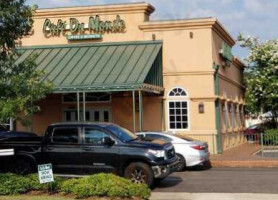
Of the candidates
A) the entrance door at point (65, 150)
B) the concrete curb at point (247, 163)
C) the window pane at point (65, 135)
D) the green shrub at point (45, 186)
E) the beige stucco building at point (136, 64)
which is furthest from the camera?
the beige stucco building at point (136, 64)

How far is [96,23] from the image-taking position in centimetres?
2745

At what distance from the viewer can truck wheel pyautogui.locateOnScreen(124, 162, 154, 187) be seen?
14.0 m

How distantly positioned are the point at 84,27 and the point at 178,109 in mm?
6772

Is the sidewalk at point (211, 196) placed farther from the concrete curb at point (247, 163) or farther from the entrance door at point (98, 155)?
the concrete curb at point (247, 163)

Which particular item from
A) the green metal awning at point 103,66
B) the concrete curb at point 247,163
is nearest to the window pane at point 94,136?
the green metal awning at point 103,66

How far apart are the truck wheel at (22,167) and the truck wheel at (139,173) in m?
2.95

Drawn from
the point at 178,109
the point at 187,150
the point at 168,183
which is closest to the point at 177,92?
the point at 178,109

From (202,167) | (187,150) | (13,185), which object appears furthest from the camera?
(202,167)

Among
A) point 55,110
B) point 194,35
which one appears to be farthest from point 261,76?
point 55,110

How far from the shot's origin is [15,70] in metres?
12.7

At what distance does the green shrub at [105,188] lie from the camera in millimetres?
11578

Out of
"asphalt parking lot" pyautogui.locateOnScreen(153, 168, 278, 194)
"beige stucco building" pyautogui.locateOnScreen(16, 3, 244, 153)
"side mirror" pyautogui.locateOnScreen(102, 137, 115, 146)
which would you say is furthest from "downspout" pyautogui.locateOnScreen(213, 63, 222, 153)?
"side mirror" pyautogui.locateOnScreen(102, 137, 115, 146)

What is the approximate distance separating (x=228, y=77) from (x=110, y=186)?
2121cm

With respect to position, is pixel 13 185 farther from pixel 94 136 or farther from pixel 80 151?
pixel 94 136
